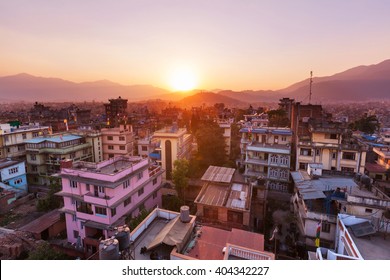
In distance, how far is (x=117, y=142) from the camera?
70.1ft

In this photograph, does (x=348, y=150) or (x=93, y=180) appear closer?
(x=93, y=180)

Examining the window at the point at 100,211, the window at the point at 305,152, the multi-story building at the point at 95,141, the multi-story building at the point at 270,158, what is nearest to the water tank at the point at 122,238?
the window at the point at 100,211

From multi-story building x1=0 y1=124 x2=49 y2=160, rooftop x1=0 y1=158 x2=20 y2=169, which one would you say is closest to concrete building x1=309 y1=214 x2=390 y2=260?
rooftop x1=0 y1=158 x2=20 y2=169

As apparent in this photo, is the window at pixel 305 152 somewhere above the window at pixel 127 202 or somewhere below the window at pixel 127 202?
above

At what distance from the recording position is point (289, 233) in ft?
38.2

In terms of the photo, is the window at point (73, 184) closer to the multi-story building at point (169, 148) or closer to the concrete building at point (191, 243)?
the concrete building at point (191, 243)

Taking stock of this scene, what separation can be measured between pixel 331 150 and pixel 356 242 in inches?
348

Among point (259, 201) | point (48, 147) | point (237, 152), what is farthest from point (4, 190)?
point (237, 152)

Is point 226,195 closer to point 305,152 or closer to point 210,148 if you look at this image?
point 305,152

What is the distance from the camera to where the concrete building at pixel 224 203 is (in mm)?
10273

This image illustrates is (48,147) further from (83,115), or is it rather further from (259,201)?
(83,115)

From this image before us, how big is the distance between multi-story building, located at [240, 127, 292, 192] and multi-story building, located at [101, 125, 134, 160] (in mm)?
11277

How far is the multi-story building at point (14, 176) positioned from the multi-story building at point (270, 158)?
17761 mm
